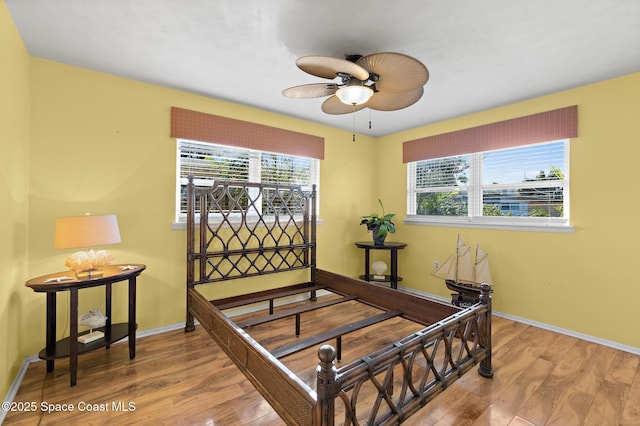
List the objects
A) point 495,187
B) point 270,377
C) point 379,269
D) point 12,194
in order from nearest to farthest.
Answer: point 270,377, point 12,194, point 495,187, point 379,269

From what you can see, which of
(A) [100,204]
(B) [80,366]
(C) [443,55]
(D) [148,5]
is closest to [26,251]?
(A) [100,204]

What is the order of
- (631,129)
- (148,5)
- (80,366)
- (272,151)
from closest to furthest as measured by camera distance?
1. (148,5)
2. (80,366)
3. (631,129)
4. (272,151)

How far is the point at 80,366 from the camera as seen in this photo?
84.0 inches

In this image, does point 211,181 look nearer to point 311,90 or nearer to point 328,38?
point 311,90

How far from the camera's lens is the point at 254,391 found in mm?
1909

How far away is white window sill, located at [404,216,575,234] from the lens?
2.83m

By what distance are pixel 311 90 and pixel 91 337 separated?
96.3 inches

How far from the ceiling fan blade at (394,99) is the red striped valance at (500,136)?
162 centimetres

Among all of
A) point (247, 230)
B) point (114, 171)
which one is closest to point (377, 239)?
point (247, 230)

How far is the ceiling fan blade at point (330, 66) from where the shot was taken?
1.60m

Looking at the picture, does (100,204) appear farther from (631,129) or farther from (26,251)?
(631,129)

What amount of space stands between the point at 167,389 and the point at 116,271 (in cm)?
94

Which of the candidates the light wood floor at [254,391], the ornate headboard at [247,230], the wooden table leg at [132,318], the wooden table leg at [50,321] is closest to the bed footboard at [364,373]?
the light wood floor at [254,391]

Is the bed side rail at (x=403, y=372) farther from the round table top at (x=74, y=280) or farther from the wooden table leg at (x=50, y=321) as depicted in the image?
the wooden table leg at (x=50, y=321)
